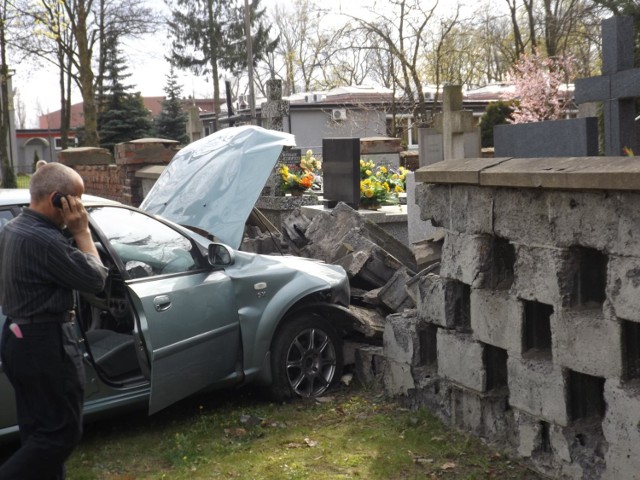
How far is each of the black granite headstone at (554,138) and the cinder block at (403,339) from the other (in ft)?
5.91

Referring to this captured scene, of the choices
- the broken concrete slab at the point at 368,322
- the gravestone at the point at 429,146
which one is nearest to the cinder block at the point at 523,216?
the broken concrete slab at the point at 368,322

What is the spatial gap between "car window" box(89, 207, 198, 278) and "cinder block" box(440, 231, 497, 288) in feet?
6.21

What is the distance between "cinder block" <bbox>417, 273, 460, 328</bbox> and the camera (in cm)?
594

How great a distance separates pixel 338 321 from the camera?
7414mm

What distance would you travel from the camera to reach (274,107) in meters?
14.4

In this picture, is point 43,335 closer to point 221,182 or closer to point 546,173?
point 546,173

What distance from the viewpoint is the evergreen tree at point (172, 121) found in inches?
1761

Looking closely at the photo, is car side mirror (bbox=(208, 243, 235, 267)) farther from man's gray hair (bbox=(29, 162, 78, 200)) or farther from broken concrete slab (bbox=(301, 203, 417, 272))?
broken concrete slab (bbox=(301, 203, 417, 272))

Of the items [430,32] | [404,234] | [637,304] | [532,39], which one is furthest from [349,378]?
[532,39]

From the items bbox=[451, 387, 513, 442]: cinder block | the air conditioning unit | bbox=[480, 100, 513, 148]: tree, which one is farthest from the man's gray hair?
the air conditioning unit

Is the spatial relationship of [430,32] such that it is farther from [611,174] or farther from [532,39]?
[611,174]

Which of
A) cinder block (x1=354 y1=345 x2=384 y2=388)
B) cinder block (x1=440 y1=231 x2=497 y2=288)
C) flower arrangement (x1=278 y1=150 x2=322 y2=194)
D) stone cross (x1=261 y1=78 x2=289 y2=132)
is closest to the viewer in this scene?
cinder block (x1=440 y1=231 x2=497 y2=288)

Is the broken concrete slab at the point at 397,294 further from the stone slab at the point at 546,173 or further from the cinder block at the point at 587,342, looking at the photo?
the cinder block at the point at 587,342

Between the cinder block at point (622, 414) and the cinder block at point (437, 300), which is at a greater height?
the cinder block at point (437, 300)
